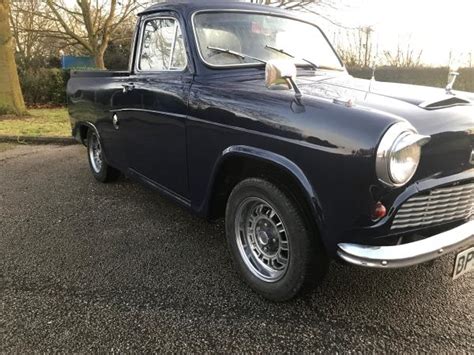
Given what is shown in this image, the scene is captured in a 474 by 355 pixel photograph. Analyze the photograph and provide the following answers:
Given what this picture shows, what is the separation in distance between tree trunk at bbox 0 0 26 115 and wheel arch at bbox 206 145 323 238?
9672 millimetres

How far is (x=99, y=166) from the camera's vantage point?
5.26m

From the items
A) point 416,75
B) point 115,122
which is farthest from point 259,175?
point 416,75

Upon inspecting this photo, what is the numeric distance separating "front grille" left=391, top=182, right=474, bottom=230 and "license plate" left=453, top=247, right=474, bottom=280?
0.62 ft

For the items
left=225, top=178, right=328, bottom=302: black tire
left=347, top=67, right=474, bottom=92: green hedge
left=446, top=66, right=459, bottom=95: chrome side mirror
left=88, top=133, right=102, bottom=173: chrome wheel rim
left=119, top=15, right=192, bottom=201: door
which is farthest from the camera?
left=347, top=67, right=474, bottom=92: green hedge

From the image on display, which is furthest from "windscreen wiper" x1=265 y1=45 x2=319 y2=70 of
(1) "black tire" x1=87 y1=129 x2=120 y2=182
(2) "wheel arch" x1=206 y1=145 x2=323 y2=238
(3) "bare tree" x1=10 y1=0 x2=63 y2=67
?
(3) "bare tree" x1=10 y1=0 x2=63 y2=67

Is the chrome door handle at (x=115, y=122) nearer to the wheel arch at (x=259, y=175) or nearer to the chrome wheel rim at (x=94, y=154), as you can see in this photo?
the chrome wheel rim at (x=94, y=154)

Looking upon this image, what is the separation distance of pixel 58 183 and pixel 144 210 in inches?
64.0

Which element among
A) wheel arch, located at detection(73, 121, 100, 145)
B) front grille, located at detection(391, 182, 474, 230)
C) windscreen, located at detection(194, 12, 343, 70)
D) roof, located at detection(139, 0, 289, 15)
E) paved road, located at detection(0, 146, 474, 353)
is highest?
roof, located at detection(139, 0, 289, 15)

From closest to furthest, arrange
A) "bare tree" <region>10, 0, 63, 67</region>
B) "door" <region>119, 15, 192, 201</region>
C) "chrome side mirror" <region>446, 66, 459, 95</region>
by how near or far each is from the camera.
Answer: "chrome side mirror" <region>446, 66, 459, 95</region>, "door" <region>119, 15, 192, 201</region>, "bare tree" <region>10, 0, 63, 67</region>

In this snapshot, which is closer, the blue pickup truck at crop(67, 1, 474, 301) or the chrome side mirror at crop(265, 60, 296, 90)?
the blue pickup truck at crop(67, 1, 474, 301)

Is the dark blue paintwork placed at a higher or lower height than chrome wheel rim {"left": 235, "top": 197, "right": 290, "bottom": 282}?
higher

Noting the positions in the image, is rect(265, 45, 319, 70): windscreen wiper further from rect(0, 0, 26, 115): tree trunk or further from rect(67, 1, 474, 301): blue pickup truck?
rect(0, 0, 26, 115): tree trunk

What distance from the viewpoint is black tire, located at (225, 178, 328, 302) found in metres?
2.35

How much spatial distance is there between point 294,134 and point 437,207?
0.85m
